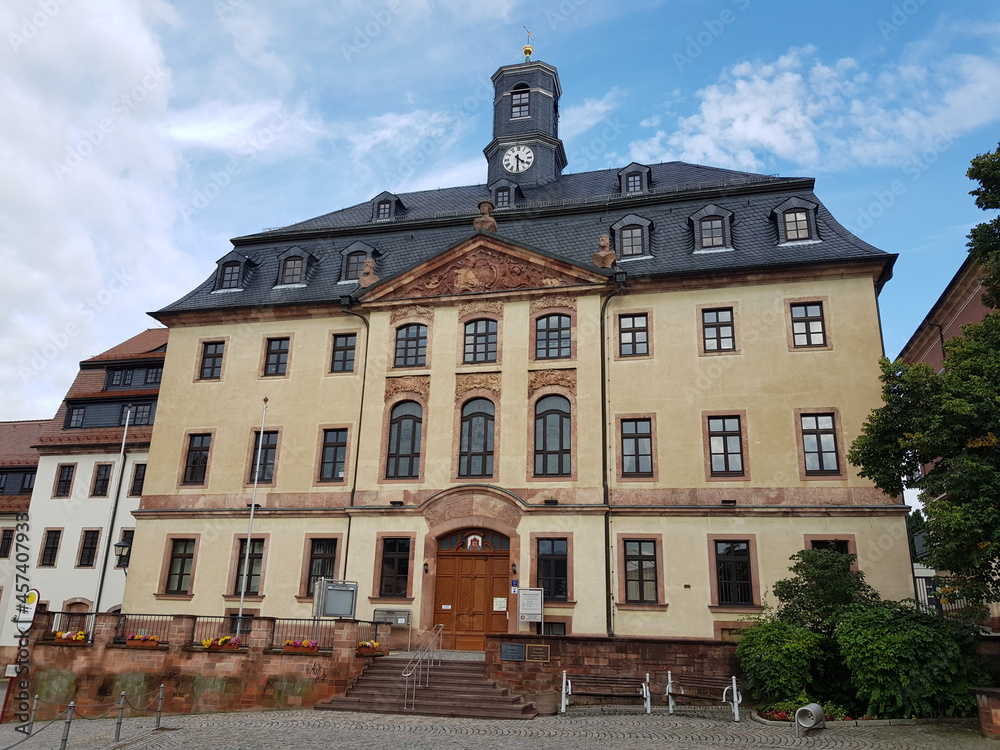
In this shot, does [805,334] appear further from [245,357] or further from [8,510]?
[8,510]

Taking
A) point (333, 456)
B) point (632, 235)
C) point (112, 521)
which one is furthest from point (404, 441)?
point (112, 521)

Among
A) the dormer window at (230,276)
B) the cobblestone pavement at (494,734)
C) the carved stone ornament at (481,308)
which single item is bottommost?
the cobblestone pavement at (494,734)

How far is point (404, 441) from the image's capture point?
27.2m

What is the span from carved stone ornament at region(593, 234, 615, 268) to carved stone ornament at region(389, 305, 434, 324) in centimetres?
588

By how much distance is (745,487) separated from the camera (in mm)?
24156

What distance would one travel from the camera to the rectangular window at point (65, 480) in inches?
1501

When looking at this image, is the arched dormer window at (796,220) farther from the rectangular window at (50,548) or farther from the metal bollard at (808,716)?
the rectangular window at (50,548)

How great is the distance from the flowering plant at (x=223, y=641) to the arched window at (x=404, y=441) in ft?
23.4

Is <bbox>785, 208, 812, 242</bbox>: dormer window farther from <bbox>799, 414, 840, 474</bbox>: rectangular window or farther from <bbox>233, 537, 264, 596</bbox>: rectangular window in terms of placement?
<bbox>233, 537, 264, 596</bbox>: rectangular window

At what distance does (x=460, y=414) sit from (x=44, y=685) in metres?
14.2

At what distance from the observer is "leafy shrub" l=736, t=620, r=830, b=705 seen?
57.5ft

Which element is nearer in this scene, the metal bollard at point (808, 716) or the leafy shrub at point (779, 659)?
the metal bollard at point (808, 716)

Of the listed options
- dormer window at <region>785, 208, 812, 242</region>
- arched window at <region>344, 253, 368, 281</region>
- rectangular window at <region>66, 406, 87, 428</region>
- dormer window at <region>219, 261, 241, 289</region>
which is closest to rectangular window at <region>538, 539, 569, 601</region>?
dormer window at <region>785, 208, 812, 242</region>

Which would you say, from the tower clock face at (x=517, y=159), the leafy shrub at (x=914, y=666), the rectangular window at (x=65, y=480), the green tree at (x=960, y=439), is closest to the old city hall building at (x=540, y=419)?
the green tree at (x=960, y=439)
